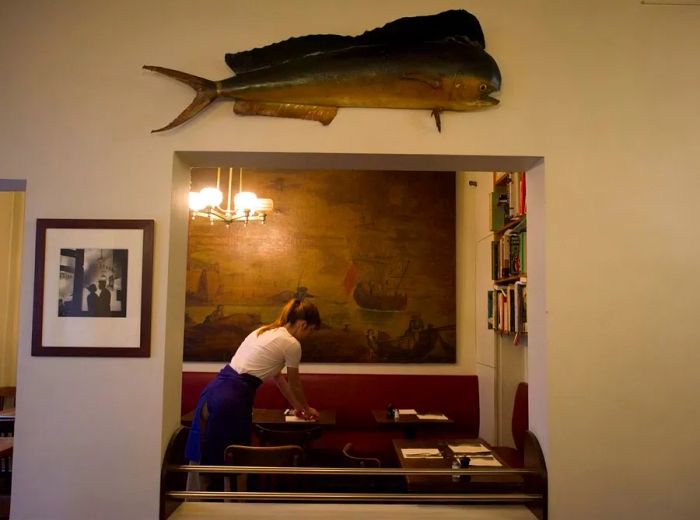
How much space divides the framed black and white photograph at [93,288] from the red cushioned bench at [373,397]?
381cm

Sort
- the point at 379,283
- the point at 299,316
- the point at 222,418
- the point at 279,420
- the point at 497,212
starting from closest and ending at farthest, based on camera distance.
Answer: the point at 222,418
the point at 299,316
the point at 279,420
the point at 497,212
the point at 379,283

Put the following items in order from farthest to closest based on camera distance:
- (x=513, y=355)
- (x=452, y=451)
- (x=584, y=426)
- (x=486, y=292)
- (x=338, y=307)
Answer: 1. (x=338, y=307)
2. (x=486, y=292)
3. (x=513, y=355)
4. (x=452, y=451)
5. (x=584, y=426)

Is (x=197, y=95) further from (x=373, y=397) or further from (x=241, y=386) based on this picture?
(x=373, y=397)

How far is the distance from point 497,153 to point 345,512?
1.60 metres

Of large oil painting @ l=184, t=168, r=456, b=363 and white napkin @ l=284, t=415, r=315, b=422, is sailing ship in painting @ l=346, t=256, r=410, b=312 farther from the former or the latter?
white napkin @ l=284, t=415, r=315, b=422

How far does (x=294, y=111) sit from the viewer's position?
259cm

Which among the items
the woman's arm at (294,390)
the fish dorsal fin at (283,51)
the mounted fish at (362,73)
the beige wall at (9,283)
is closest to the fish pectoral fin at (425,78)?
the mounted fish at (362,73)

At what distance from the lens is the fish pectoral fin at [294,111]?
259cm

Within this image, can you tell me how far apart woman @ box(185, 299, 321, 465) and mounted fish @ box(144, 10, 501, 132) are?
171 cm

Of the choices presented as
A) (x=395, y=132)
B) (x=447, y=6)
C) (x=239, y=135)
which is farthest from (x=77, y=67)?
(x=447, y=6)

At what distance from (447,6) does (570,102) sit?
66cm

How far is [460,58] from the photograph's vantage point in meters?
2.55

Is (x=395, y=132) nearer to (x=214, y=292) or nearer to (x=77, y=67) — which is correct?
(x=77, y=67)

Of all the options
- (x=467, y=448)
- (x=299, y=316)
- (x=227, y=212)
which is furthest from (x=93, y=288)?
(x=227, y=212)
